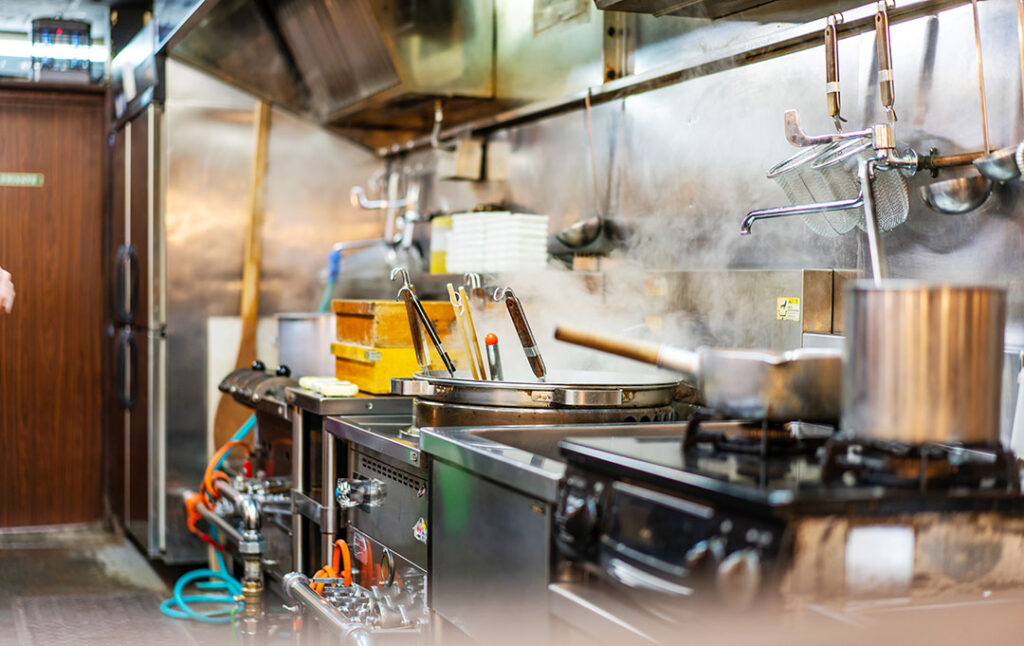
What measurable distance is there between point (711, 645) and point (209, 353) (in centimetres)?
403

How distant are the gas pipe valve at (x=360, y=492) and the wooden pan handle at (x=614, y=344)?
108 centimetres

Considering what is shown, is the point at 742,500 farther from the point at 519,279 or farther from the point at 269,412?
the point at 269,412

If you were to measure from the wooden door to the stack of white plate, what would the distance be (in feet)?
10.7

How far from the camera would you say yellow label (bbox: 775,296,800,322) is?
2.49 m

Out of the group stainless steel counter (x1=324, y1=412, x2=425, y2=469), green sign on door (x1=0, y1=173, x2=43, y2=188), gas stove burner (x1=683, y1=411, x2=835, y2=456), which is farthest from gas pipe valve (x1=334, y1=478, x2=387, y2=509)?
green sign on door (x1=0, y1=173, x2=43, y2=188)

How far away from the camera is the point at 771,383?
1478mm

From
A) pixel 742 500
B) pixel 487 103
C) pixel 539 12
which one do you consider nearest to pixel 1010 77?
pixel 742 500

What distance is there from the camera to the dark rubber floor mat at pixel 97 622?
4145 millimetres

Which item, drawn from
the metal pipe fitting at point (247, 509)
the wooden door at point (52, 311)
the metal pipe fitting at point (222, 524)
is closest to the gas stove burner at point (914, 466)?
the metal pipe fitting at point (247, 509)

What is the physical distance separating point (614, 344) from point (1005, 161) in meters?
0.85

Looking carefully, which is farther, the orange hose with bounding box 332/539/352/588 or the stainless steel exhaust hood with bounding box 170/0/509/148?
the stainless steel exhaust hood with bounding box 170/0/509/148

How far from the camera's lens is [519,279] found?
3.36 m

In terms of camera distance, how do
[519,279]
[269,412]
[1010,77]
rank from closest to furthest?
1. [1010,77]
2. [519,279]
3. [269,412]

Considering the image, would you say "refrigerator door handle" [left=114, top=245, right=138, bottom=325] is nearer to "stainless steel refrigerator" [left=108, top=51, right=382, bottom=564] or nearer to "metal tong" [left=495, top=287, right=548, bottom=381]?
"stainless steel refrigerator" [left=108, top=51, right=382, bottom=564]
